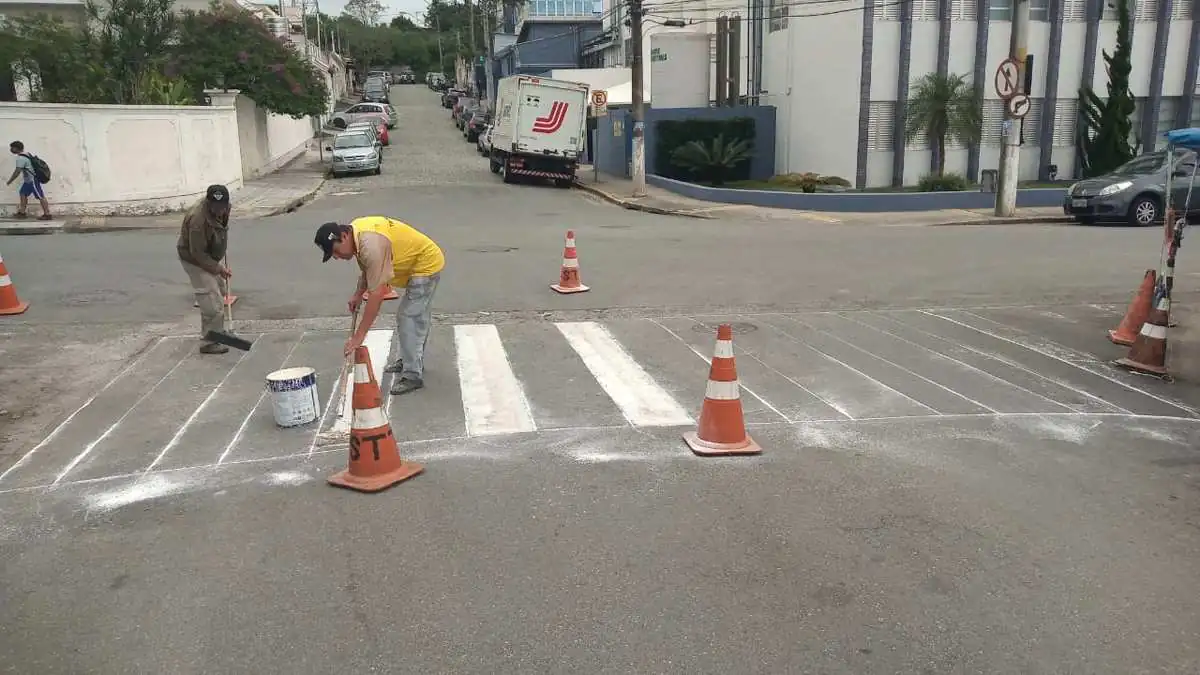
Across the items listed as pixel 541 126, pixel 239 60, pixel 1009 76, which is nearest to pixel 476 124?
pixel 541 126

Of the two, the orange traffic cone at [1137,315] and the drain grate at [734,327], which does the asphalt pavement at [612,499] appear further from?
the orange traffic cone at [1137,315]

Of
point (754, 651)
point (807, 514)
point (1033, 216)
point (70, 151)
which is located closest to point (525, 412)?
point (807, 514)

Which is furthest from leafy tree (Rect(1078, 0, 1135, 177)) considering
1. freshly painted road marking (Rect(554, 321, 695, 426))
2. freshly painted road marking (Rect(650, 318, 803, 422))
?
freshly painted road marking (Rect(554, 321, 695, 426))

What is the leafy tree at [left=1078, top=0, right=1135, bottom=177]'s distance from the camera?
2530cm

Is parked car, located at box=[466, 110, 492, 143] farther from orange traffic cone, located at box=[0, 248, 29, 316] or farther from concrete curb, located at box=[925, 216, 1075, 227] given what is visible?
orange traffic cone, located at box=[0, 248, 29, 316]

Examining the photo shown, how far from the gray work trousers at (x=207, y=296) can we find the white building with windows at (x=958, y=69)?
1977 centimetres

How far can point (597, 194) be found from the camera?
95.5 feet

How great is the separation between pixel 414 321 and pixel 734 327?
12.6 feet

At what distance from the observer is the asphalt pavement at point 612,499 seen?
3920 millimetres

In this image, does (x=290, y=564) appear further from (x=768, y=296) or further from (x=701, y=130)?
(x=701, y=130)

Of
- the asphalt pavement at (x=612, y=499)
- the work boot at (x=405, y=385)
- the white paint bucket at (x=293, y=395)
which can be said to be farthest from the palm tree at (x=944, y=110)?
the white paint bucket at (x=293, y=395)

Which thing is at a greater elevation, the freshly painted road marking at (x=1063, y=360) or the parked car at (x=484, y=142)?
the parked car at (x=484, y=142)

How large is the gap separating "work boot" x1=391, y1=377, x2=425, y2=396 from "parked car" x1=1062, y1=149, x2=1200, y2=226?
17143mm

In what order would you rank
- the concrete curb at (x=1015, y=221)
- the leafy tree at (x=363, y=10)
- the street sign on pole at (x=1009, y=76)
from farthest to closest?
the leafy tree at (x=363, y=10)
the concrete curb at (x=1015, y=221)
the street sign on pole at (x=1009, y=76)
